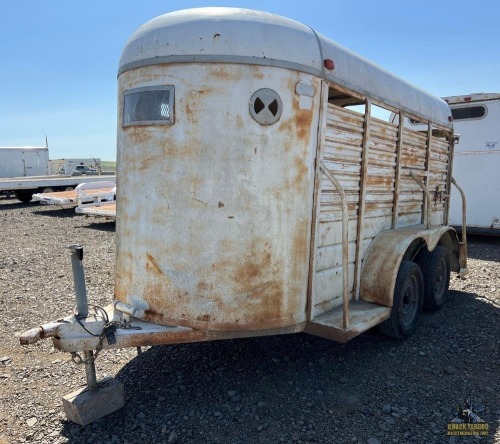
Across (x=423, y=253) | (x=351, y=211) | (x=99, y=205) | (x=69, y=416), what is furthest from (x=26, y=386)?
(x=99, y=205)

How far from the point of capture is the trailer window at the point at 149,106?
10.4ft

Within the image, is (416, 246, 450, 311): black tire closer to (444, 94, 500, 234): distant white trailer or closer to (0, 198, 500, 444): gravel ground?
(0, 198, 500, 444): gravel ground

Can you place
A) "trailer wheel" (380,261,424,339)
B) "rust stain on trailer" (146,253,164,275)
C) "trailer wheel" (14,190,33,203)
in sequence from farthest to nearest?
"trailer wheel" (14,190,33,203), "trailer wheel" (380,261,424,339), "rust stain on trailer" (146,253,164,275)

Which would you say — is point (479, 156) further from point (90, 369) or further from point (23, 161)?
point (23, 161)

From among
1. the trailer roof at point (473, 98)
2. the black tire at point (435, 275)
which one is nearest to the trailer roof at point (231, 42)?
the black tire at point (435, 275)

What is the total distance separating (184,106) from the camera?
312cm

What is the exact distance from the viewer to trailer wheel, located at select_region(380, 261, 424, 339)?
4.32 m

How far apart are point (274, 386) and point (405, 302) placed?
1.83 meters

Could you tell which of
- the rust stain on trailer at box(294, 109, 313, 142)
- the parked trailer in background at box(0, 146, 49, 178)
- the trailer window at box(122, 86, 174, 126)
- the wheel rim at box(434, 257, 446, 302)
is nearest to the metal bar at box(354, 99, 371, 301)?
the rust stain on trailer at box(294, 109, 313, 142)

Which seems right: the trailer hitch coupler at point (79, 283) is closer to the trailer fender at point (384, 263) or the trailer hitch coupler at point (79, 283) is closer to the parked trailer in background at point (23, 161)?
the trailer fender at point (384, 263)

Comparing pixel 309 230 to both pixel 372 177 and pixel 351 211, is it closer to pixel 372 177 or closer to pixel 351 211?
pixel 351 211

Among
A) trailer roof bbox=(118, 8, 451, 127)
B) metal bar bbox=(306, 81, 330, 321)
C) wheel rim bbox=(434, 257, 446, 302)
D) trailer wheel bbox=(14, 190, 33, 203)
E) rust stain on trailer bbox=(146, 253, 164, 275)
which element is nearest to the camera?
trailer roof bbox=(118, 8, 451, 127)

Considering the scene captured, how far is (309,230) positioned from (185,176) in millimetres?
1040

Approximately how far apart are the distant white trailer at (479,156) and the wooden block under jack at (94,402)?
28.6 ft
